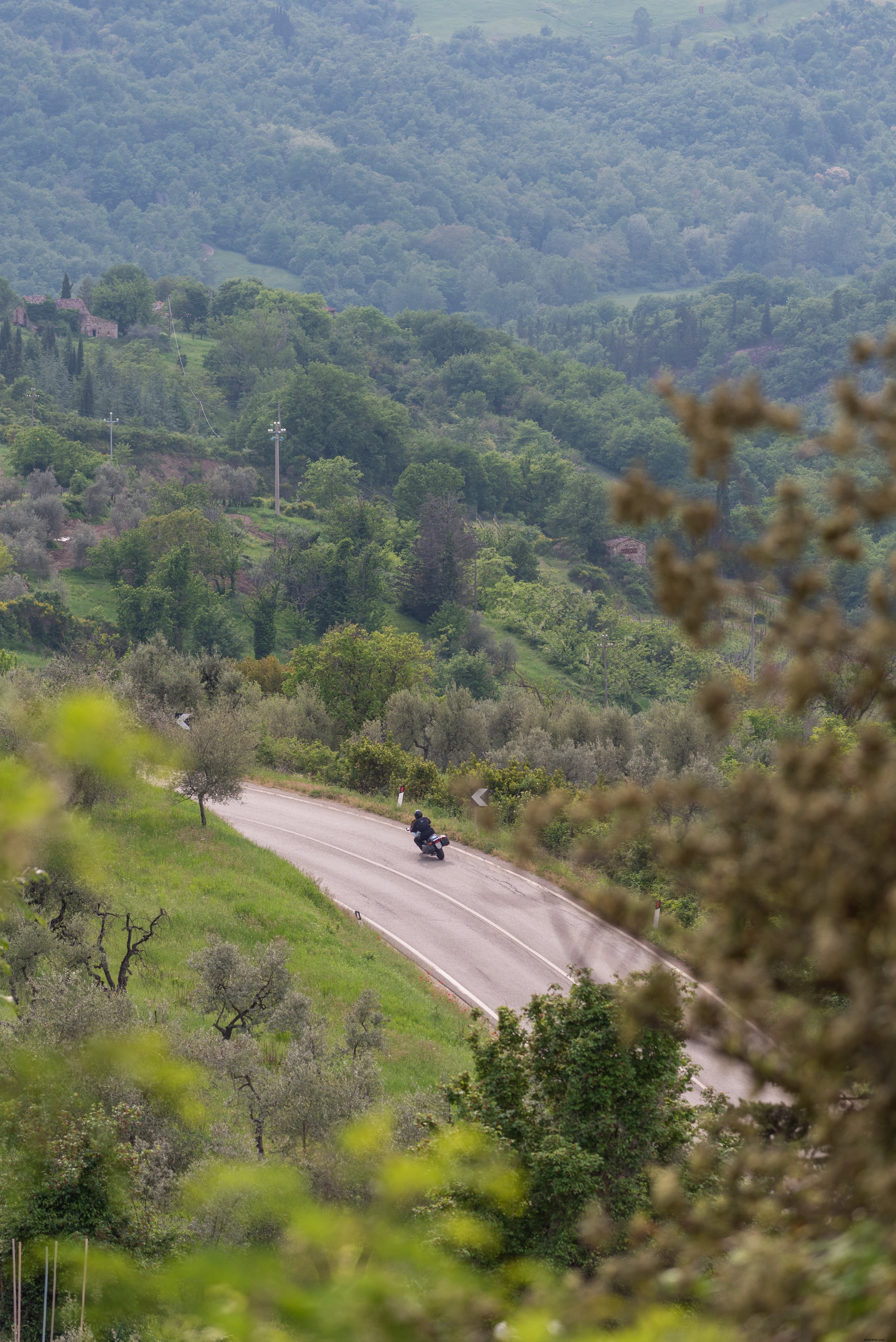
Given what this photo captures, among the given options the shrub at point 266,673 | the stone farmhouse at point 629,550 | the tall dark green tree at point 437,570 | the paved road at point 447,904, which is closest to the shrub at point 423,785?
the paved road at point 447,904

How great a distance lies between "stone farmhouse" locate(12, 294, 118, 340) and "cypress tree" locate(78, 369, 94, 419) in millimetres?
23542

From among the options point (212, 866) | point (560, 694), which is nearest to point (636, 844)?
point (212, 866)

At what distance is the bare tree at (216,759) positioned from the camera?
80.8 ft

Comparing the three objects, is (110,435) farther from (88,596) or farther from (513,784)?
(513,784)

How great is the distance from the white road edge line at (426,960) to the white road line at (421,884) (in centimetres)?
163

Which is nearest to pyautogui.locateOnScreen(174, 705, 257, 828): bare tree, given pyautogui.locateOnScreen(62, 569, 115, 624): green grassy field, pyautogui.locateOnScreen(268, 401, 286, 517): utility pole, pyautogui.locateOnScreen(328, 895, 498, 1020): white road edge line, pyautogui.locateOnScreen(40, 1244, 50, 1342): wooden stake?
pyautogui.locateOnScreen(328, 895, 498, 1020): white road edge line

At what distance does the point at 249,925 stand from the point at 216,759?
4.75 metres

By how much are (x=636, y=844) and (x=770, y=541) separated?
2269 cm

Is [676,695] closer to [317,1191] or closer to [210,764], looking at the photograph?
[210,764]

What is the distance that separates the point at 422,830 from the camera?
26469 mm

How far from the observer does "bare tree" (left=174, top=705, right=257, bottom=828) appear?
969 inches

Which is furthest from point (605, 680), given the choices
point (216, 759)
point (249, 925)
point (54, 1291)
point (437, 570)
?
point (54, 1291)

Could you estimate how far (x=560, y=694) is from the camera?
64438 millimetres

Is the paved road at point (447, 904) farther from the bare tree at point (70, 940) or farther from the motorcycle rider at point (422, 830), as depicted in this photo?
the bare tree at point (70, 940)
